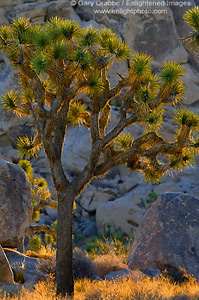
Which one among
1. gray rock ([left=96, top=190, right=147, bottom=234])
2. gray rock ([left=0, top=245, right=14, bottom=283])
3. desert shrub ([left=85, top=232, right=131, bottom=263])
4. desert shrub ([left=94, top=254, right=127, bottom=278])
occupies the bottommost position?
gray rock ([left=96, top=190, right=147, bottom=234])

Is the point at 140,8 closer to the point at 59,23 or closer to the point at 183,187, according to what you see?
the point at 183,187

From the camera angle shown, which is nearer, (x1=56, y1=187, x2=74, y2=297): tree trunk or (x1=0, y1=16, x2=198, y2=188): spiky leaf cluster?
(x1=56, y1=187, x2=74, y2=297): tree trunk

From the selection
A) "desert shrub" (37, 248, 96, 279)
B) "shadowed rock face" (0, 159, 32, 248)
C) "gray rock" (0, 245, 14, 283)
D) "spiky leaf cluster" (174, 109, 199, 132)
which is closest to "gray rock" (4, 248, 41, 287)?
"desert shrub" (37, 248, 96, 279)

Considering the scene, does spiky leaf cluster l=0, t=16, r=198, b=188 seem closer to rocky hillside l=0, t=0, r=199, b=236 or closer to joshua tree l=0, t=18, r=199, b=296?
joshua tree l=0, t=18, r=199, b=296

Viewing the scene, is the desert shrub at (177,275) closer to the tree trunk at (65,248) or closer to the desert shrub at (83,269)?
the desert shrub at (83,269)

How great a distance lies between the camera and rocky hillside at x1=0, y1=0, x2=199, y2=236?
2541cm

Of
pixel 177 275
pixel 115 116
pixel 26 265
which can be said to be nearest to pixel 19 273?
pixel 26 265

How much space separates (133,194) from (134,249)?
14.4 metres

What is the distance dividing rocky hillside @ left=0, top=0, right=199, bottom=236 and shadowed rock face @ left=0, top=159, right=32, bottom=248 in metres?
12.6

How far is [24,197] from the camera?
11305 millimetres

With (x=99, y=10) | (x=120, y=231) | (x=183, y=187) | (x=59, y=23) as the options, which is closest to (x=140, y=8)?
(x=99, y=10)

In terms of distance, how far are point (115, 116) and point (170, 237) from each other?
18.9m

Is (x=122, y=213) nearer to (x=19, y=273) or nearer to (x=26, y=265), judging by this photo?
(x=26, y=265)

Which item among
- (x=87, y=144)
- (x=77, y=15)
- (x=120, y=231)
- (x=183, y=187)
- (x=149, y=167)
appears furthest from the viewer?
(x=77, y=15)
